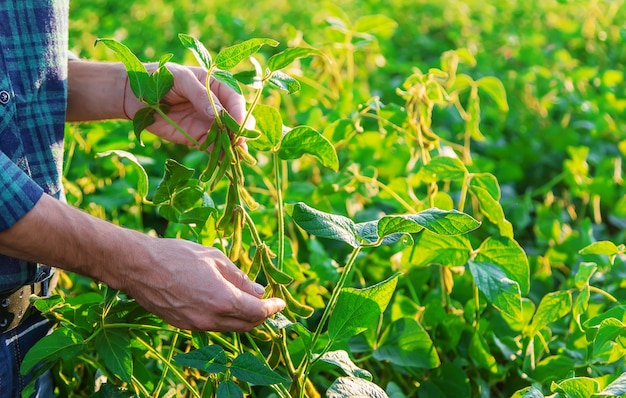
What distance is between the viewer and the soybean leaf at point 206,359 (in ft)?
3.44

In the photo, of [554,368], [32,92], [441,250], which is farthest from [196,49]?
[554,368]

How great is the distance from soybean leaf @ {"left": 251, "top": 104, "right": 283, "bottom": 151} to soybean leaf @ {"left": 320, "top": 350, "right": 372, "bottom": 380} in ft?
1.05

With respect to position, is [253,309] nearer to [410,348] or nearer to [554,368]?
[410,348]

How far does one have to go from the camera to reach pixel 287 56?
111 centimetres

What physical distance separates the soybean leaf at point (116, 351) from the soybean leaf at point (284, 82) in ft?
1.32

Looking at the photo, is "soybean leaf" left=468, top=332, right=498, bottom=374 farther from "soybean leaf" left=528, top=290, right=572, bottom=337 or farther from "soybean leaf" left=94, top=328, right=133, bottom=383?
"soybean leaf" left=94, top=328, right=133, bottom=383

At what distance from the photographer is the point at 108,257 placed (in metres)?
1.01

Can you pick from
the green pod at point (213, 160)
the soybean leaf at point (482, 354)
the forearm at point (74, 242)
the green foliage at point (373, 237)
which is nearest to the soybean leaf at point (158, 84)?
the green foliage at point (373, 237)

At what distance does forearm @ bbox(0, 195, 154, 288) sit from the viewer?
0.98 meters

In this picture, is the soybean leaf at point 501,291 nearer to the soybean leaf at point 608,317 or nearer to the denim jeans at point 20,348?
the soybean leaf at point 608,317

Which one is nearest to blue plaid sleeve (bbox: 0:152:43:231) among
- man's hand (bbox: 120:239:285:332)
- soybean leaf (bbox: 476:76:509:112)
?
man's hand (bbox: 120:239:285:332)

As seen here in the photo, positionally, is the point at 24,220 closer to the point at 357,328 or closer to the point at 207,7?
the point at 357,328

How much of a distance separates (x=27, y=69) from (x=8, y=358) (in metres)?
0.42

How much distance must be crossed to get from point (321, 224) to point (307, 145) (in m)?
0.18
